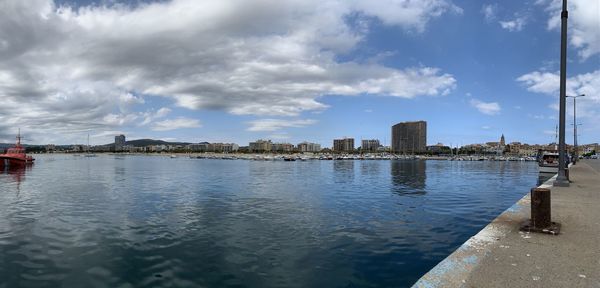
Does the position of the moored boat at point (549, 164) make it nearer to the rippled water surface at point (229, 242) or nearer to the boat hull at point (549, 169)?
the boat hull at point (549, 169)

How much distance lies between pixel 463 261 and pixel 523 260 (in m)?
1.01

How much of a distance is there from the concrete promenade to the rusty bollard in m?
0.28

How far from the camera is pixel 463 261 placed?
23.2 feet

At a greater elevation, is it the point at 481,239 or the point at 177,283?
the point at 481,239

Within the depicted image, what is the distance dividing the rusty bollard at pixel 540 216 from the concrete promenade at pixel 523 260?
0.92 feet

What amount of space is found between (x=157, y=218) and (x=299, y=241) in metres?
7.70

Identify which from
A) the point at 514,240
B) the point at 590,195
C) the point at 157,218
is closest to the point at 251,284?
the point at 514,240

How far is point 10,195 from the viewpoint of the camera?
26.8 m

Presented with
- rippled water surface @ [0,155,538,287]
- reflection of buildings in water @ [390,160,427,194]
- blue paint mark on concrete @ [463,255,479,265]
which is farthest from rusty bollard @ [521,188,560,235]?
reflection of buildings in water @ [390,160,427,194]

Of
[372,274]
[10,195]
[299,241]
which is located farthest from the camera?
[10,195]

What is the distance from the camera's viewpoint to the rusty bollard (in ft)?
29.8

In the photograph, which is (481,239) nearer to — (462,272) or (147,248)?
(462,272)

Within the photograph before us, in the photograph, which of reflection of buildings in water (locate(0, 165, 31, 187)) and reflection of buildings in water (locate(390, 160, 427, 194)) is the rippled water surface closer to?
reflection of buildings in water (locate(390, 160, 427, 194))

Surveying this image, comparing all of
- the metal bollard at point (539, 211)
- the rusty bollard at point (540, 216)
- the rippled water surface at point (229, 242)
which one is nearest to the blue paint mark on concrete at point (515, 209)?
the rippled water surface at point (229, 242)
